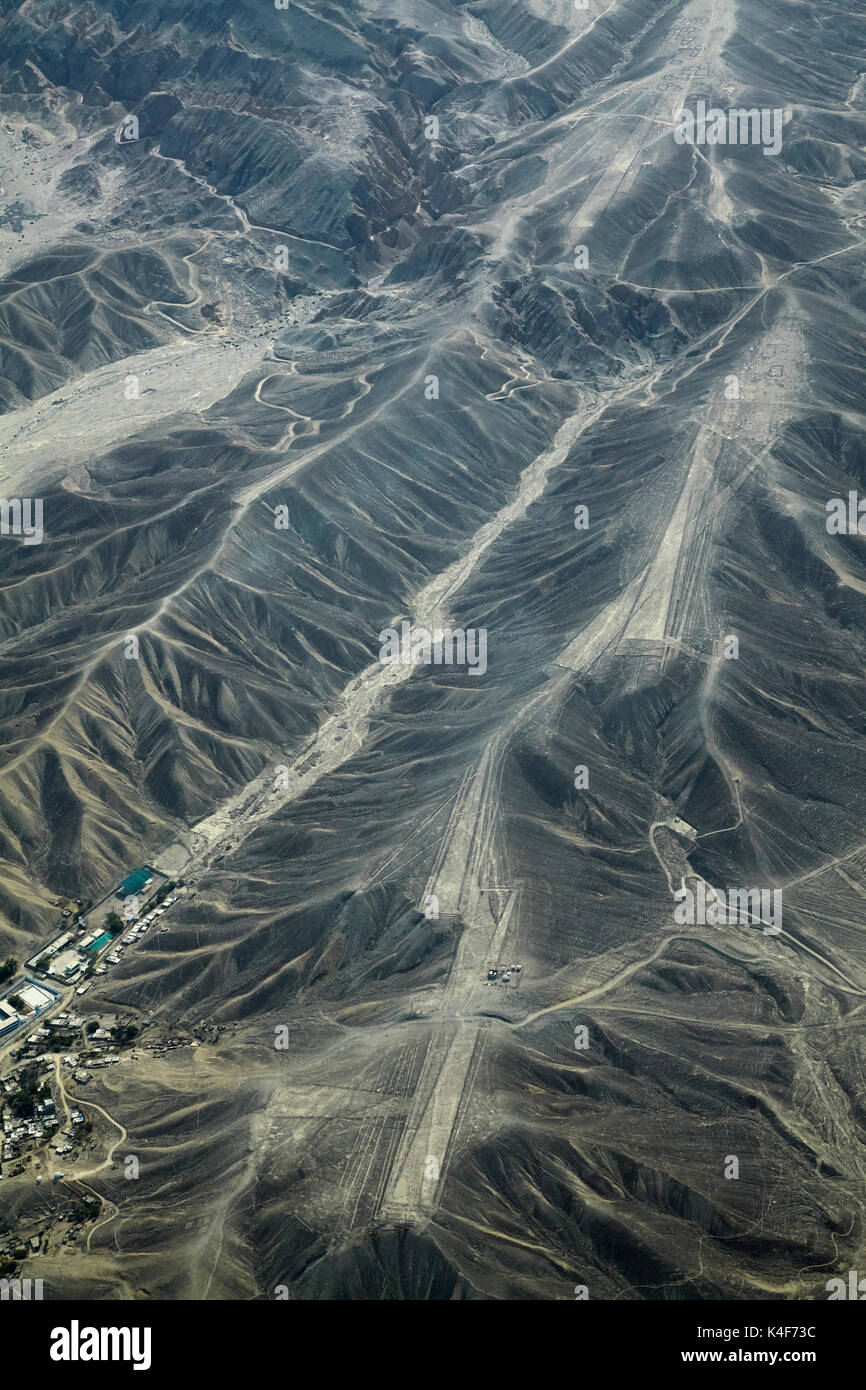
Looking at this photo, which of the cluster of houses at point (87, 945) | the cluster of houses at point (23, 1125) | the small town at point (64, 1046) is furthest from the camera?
the cluster of houses at point (87, 945)

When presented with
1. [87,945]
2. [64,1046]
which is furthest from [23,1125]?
[87,945]

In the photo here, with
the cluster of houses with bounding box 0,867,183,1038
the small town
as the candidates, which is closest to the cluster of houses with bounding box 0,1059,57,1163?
the small town

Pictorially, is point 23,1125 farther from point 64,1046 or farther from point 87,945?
point 87,945

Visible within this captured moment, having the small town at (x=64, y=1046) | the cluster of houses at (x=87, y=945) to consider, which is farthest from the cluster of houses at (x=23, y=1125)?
the cluster of houses at (x=87, y=945)

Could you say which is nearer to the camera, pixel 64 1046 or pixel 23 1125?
pixel 23 1125

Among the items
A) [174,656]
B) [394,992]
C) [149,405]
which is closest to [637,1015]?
[394,992]

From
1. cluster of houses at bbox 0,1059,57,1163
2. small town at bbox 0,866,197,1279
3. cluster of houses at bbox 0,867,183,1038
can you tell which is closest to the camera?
small town at bbox 0,866,197,1279

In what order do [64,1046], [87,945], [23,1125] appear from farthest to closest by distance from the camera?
[87,945] → [64,1046] → [23,1125]

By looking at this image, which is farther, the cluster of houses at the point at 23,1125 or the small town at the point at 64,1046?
the cluster of houses at the point at 23,1125

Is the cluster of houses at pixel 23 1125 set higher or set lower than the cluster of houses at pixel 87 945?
lower

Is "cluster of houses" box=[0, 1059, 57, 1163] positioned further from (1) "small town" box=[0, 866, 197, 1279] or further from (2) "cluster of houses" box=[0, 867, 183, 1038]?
(2) "cluster of houses" box=[0, 867, 183, 1038]

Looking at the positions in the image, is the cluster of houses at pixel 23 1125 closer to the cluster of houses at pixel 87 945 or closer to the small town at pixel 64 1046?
the small town at pixel 64 1046

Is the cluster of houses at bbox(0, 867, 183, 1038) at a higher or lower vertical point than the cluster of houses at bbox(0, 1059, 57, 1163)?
higher

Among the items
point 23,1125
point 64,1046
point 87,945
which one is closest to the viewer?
point 23,1125
